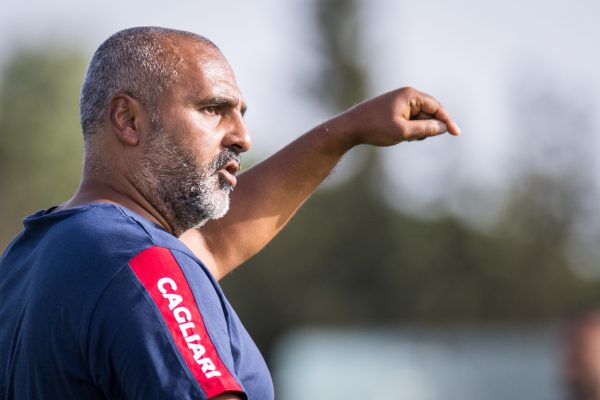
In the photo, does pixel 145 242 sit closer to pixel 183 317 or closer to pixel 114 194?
pixel 183 317

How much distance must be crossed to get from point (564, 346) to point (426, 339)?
20.5 m

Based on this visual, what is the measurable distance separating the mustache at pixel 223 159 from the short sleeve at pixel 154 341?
27.4 inches

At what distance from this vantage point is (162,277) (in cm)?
305

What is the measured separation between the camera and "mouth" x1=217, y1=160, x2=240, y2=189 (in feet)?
12.3

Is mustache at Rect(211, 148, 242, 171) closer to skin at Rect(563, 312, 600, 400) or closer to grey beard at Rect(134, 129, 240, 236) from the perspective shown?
grey beard at Rect(134, 129, 240, 236)

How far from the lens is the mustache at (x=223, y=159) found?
3715 mm

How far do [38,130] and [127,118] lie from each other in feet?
102

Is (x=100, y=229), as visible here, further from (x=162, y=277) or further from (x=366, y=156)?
(x=366, y=156)

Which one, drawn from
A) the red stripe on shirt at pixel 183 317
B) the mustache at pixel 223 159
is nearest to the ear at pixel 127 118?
the mustache at pixel 223 159

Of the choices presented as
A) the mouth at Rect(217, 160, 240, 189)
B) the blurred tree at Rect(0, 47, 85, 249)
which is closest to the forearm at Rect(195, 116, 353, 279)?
the mouth at Rect(217, 160, 240, 189)

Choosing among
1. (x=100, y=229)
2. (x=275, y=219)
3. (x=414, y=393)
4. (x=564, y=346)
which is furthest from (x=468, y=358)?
(x=100, y=229)

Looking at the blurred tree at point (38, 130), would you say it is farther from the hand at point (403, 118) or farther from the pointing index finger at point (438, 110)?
the pointing index finger at point (438, 110)

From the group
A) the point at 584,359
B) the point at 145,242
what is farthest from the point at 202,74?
the point at 584,359

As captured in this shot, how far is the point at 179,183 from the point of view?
3.68m
